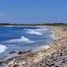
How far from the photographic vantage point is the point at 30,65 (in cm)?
1233

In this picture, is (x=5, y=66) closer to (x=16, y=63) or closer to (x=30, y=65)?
(x=16, y=63)

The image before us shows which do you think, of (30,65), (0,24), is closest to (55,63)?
(30,65)

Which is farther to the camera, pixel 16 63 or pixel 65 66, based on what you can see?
pixel 16 63

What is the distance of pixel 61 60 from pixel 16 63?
2517 millimetres

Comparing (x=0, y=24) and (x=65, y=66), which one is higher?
(x=65, y=66)

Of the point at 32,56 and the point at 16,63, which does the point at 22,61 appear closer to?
the point at 16,63

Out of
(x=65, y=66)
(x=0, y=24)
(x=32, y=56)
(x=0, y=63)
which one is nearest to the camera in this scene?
(x=65, y=66)

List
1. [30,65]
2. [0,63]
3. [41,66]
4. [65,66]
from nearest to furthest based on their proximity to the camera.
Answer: [65,66], [41,66], [30,65], [0,63]

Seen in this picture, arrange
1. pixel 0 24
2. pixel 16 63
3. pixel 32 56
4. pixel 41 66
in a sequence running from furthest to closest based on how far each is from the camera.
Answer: pixel 0 24
pixel 32 56
pixel 16 63
pixel 41 66

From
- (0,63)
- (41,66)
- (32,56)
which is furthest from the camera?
(32,56)

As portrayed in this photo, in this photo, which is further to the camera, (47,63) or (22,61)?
(22,61)

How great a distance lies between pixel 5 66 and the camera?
13.6 metres

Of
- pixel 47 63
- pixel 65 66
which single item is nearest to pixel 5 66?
pixel 47 63

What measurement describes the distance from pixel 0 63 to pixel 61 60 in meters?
3.80
